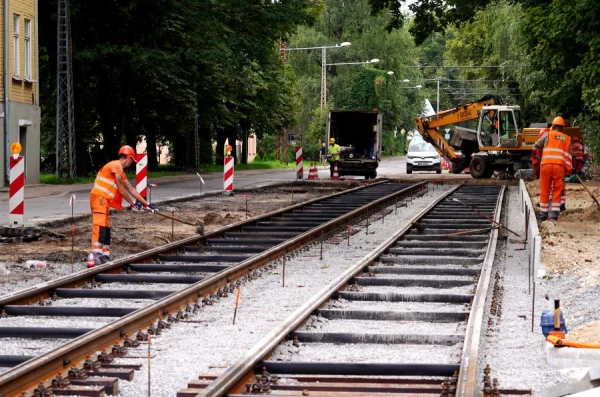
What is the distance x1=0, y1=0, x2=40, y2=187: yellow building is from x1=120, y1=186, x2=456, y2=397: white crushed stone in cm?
2150

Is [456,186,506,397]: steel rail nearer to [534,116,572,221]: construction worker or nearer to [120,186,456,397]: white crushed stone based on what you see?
[120,186,456,397]: white crushed stone

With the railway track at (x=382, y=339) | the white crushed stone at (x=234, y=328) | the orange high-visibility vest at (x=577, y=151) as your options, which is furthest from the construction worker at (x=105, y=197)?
the orange high-visibility vest at (x=577, y=151)

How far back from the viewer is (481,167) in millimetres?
48094

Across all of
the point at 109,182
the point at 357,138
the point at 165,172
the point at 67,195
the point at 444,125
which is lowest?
the point at 165,172

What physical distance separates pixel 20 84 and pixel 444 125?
2109 cm

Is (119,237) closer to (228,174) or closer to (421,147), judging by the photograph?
(228,174)

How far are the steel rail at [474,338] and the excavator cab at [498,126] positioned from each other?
109ft

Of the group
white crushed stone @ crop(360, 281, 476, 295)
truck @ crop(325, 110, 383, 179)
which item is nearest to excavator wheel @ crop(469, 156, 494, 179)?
truck @ crop(325, 110, 383, 179)

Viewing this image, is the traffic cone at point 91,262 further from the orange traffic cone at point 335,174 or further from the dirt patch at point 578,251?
the orange traffic cone at point 335,174

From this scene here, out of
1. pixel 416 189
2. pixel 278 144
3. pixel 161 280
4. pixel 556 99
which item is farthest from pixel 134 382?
pixel 278 144

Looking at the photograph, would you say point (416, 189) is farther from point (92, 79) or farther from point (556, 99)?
point (92, 79)

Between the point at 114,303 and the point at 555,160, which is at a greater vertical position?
the point at 555,160

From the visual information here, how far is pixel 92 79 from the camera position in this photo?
4762 centimetres

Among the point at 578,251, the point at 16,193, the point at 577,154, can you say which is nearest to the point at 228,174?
the point at 577,154
